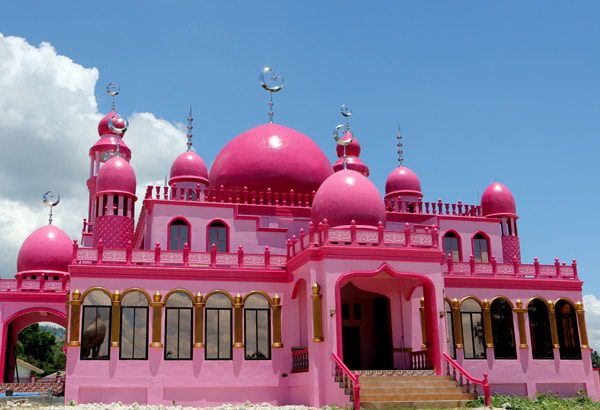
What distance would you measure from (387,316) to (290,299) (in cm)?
377

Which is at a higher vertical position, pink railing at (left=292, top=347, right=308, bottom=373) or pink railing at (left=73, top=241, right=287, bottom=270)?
pink railing at (left=73, top=241, right=287, bottom=270)

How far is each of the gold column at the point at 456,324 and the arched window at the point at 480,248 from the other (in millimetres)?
5673

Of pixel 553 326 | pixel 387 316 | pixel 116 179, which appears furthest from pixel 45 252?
pixel 553 326

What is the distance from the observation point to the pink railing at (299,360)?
22297 mm

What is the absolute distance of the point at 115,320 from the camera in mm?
22500

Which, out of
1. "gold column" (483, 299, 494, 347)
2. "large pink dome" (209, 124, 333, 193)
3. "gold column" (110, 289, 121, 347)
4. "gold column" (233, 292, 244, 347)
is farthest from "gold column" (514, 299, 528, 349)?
"gold column" (110, 289, 121, 347)

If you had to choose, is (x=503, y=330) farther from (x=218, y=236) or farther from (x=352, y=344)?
(x=218, y=236)

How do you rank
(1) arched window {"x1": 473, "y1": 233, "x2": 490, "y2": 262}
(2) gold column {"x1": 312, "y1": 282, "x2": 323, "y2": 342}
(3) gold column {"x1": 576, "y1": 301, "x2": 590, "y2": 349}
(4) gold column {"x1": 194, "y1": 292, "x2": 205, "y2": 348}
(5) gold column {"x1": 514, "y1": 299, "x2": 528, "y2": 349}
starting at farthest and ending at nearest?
(1) arched window {"x1": 473, "y1": 233, "x2": 490, "y2": 262}
(3) gold column {"x1": 576, "y1": 301, "x2": 590, "y2": 349}
(5) gold column {"x1": 514, "y1": 299, "x2": 528, "y2": 349}
(4) gold column {"x1": 194, "y1": 292, "x2": 205, "y2": 348}
(2) gold column {"x1": 312, "y1": 282, "x2": 323, "y2": 342}

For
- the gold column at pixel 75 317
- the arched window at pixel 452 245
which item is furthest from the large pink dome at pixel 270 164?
the gold column at pixel 75 317

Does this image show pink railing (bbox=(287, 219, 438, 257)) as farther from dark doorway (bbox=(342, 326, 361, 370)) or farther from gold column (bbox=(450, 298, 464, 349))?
dark doorway (bbox=(342, 326, 361, 370))

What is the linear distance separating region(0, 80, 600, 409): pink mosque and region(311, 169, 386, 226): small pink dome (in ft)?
0.17

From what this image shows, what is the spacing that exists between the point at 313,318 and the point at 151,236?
324 inches

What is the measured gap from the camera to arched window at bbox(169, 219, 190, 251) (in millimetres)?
26594

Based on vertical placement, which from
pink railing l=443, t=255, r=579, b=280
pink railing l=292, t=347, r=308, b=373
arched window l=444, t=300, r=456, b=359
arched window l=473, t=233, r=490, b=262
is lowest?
pink railing l=292, t=347, r=308, b=373
